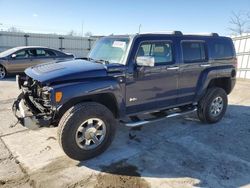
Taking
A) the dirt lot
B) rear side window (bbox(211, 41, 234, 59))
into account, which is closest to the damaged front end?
the dirt lot

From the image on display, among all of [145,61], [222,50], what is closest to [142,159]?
[145,61]

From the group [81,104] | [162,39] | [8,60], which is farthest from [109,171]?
[8,60]

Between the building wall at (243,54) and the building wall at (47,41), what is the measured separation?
27.8ft

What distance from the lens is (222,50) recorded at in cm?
597

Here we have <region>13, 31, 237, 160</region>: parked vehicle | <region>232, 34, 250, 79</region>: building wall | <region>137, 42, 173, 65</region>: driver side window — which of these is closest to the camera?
<region>13, 31, 237, 160</region>: parked vehicle

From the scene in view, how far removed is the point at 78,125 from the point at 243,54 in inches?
474

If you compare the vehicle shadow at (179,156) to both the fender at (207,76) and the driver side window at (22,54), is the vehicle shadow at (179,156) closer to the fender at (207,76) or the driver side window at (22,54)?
the fender at (207,76)

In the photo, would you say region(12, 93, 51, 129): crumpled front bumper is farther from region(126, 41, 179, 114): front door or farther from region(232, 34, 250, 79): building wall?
region(232, 34, 250, 79): building wall

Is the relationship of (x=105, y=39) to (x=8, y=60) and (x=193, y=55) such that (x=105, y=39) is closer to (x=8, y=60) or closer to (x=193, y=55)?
(x=193, y=55)

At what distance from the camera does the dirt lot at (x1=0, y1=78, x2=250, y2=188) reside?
351 cm

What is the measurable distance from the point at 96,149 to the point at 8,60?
29.3 ft

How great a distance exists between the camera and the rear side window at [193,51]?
5.18m

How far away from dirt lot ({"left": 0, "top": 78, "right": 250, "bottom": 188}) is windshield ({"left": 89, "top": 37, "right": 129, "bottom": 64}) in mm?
1564

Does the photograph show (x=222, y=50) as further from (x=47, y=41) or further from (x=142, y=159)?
A: (x=47, y=41)
